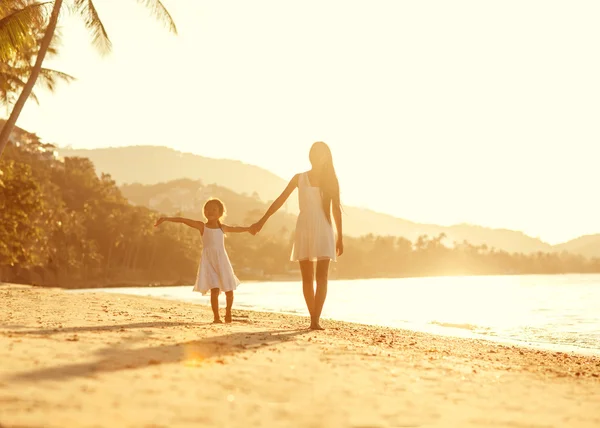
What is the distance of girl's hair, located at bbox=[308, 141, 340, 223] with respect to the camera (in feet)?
27.2

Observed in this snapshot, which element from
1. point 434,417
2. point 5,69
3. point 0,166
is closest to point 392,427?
point 434,417

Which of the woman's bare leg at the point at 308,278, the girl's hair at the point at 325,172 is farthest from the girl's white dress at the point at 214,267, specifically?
the girl's hair at the point at 325,172

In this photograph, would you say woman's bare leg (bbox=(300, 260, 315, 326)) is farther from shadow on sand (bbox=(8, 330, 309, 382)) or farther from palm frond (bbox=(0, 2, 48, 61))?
palm frond (bbox=(0, 2, 48, 61))

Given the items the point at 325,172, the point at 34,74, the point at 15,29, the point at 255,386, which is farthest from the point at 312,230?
the point at 34,74

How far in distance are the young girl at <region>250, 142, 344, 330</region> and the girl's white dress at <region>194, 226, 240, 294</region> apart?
1441mm

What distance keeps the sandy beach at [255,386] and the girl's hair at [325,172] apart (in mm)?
2220

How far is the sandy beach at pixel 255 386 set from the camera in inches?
144

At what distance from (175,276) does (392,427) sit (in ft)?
330

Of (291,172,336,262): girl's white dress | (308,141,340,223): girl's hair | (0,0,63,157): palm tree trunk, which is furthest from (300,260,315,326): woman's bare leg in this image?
(0,0,63,157): palm tree trunk

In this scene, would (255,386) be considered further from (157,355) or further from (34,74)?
(34,74)

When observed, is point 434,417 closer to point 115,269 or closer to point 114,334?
point 114,334

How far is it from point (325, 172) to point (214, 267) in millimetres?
2373

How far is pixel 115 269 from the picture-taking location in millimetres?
88438

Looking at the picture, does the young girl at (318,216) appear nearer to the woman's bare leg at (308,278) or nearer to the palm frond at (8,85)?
the woman's bare leg at (308,278)
